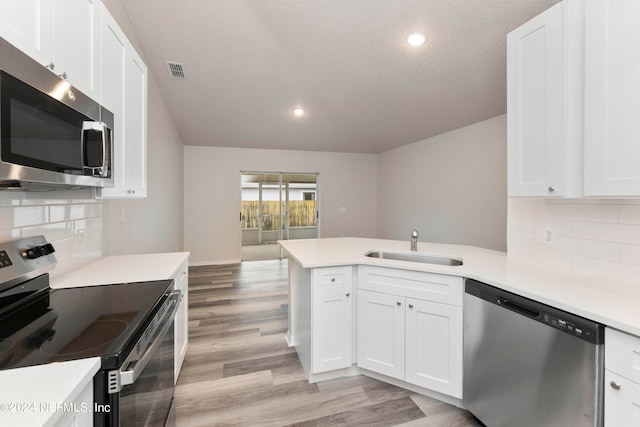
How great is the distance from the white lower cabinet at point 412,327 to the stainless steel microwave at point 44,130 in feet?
5.56

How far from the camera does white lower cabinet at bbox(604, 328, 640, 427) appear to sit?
37.8 inches

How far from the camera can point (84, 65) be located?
1.28 metres

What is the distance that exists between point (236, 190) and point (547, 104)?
17.5ft

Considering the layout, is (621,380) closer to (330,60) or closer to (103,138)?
(103,138)

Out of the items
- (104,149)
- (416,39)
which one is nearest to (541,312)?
(104,149)

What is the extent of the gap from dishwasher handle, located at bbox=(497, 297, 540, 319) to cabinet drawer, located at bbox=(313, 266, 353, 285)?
0.94m

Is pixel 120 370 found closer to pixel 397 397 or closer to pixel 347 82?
pixel 397 397

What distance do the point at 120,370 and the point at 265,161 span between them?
5578 mm

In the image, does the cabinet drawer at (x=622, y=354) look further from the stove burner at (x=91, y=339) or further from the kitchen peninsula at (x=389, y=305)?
the stove burner at (x=91, y=339)

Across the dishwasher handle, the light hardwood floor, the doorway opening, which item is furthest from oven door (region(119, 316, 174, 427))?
the doorway opening

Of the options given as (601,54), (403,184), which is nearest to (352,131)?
(403,184)

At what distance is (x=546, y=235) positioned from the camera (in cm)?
188

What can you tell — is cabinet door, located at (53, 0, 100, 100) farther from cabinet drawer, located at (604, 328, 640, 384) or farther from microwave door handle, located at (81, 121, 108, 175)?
cabinet drawer, located at (604, 328, 640, 384)

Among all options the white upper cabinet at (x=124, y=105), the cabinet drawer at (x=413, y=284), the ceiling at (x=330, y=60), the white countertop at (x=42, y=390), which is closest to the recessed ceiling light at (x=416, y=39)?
the ceiling at (x=330, y=60)
